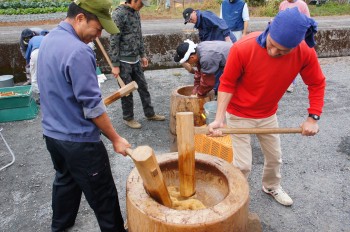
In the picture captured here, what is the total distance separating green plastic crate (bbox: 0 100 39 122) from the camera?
17.7 ft

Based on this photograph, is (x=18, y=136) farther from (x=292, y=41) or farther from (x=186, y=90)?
(x=292, y=41)

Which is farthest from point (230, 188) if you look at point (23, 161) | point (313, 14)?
point (313, 14)

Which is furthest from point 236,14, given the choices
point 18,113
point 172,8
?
point 172,8

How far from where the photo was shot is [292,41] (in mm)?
2182

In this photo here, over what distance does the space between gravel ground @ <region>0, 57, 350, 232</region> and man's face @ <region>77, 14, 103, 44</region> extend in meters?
1.90

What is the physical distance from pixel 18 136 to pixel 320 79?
4425mm

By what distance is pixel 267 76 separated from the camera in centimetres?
257

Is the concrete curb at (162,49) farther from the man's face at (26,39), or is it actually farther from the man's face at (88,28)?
the man's face at (88,28)

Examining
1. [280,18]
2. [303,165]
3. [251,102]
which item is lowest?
[303,165]

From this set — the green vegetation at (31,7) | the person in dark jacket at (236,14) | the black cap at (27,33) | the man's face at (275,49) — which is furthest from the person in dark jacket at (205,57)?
the green vegetation at (31,7)

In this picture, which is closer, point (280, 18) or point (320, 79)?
point (280, 18)

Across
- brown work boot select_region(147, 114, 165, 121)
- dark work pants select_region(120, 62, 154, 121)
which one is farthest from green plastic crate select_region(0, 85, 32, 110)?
brown work boot select_region(147, 114, 165, 121)

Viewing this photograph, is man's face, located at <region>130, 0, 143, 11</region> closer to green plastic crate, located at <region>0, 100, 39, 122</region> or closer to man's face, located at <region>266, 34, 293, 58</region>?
green plastic crate, located at <region>0, 100, 39, 122</region>

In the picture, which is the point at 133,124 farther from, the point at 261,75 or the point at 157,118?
the point at 261,75
